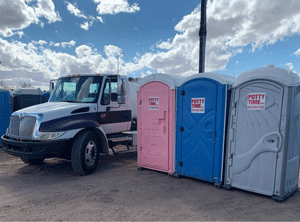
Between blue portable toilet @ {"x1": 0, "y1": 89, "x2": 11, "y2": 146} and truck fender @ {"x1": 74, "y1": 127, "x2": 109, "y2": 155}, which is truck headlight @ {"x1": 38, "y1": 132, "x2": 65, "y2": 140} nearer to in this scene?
truck fender @ {"x1": 74, "y1": 127, "x2": 109, "y2": 155}

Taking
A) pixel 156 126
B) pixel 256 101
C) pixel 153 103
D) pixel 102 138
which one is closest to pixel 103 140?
pixel 102 138

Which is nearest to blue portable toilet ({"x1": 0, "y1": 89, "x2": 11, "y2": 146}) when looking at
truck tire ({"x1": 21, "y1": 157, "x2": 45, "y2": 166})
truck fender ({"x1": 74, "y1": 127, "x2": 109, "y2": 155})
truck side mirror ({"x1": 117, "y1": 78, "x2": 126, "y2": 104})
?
truck tire ({"x1": 21, "y1": 157, "x2": 45, "y2": 166})

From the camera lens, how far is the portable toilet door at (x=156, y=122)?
17.0ft

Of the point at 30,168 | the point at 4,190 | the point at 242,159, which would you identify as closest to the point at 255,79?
the point at 242,159

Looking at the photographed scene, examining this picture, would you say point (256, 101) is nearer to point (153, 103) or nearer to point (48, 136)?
point (153, 103)

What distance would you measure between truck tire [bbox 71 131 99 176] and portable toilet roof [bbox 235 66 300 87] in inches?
142

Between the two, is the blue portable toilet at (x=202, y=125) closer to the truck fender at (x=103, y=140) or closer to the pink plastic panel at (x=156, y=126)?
the pink plastic panel at (x=156, y=126)

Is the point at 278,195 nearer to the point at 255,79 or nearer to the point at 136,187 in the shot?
the point at 255,79

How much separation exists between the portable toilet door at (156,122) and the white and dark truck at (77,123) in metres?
0.82

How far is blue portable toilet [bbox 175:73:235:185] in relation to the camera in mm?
4477

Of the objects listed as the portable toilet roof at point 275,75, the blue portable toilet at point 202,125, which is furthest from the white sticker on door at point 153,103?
the portable toilet roof at point 275,75

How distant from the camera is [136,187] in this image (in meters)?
4.72

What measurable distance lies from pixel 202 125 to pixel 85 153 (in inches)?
109

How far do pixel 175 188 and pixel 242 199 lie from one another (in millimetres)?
1258
